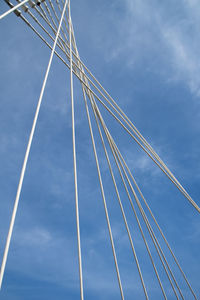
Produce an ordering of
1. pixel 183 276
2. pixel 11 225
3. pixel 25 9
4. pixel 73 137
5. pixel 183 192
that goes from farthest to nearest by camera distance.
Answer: pixel 183 276 → pixel 183 192 → pixel 25 9 → pixel 73 137 → pixel 11 225

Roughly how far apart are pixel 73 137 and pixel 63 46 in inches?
120

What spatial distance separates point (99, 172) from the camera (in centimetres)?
438

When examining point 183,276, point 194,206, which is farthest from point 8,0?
point 183,276

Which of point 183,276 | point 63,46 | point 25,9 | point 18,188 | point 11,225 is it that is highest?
point 63,46

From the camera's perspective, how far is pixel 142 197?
5707 mm

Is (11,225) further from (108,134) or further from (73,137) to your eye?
(108,134)

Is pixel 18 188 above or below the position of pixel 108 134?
below

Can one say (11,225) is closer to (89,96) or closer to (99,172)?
(99,172)

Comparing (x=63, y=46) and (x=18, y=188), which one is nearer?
(x=18, y=188)

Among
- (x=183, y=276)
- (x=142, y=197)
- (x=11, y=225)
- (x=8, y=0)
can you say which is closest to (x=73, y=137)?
(x=11, y=225)

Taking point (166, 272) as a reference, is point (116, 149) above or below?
above

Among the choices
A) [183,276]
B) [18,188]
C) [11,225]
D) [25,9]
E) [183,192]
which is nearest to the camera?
[11,225]

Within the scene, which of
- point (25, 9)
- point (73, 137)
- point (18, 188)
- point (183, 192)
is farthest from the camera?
point (183, 192)

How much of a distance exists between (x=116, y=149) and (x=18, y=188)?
3.72m
